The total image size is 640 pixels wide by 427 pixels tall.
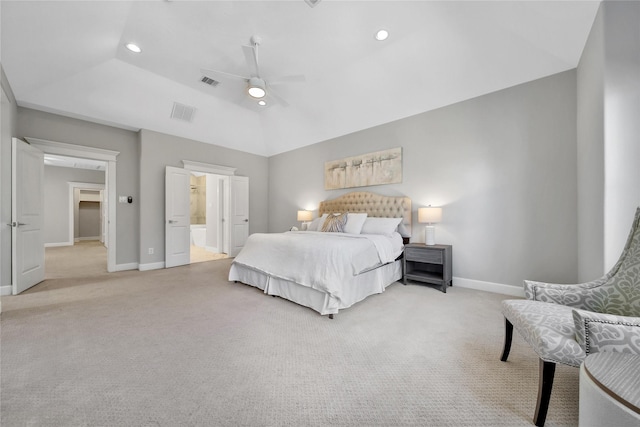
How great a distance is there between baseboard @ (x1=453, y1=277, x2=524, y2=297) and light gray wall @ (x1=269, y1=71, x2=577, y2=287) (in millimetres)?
58

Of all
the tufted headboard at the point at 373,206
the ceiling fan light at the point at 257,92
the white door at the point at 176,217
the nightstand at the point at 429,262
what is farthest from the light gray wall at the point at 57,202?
the nightstand at the point at 429,262

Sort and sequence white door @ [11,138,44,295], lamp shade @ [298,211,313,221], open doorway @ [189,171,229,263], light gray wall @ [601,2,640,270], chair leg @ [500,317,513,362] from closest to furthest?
chair leg @ [500,317,513,362], light gray wall @ [601,2,640,270], white door @ [11,138,44,295], lamp shade @ [298,211,313,221], open doorway @ [189,171,229,263]

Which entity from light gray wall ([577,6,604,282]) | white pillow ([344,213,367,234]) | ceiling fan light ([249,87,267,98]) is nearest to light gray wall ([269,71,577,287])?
light gray wall ([577,6,604,282])

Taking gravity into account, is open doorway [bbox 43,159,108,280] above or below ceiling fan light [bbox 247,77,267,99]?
below

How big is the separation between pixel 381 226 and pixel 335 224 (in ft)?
2.61

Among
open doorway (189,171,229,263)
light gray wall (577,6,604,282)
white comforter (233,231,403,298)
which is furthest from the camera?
open doorway (189,171,229,263)

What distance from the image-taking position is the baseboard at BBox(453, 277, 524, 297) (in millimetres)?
3188

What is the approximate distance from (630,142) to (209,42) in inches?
182

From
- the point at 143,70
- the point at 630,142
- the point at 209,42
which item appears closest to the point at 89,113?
the point at 143,70

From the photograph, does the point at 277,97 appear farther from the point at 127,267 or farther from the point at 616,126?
the point at 127,267

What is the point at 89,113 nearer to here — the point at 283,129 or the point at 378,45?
the point at 283,129

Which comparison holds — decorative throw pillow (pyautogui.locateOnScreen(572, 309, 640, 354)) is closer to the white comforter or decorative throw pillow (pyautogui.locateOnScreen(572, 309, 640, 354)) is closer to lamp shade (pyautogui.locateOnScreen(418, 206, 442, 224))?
the white comforter

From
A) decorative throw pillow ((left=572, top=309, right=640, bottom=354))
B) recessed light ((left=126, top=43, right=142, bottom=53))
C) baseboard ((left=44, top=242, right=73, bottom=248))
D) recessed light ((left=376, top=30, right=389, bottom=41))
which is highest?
recessed light ((left=126, top=43, right=142, bottom=53))

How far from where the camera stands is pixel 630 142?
1.98 metres
